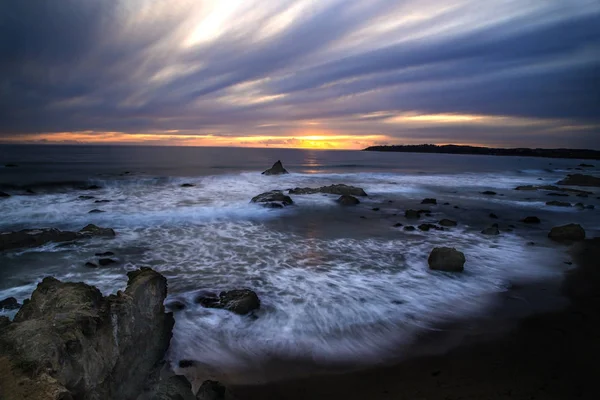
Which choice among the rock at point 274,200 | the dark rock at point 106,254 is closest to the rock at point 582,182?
the rock at point 274,200

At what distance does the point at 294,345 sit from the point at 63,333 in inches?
136

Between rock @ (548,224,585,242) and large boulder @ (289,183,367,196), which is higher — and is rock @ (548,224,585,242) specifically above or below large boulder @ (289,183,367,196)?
below

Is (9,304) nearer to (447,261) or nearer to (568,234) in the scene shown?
(447,261)

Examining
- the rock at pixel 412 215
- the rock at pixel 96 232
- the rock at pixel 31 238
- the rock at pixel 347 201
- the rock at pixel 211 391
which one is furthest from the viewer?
the rock at pixel 347 201

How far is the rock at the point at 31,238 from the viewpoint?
1061 cm

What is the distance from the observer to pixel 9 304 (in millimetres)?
6320

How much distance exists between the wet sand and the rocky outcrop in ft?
4.44

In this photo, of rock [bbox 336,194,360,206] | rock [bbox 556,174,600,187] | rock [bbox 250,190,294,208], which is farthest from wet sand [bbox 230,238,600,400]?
rock [bbox 556,174,600,187]

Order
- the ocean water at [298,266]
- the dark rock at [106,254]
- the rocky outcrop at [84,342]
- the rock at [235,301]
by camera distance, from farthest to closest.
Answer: the dark rock at [106,254]
the rock at [235,301]
the ocean water at [298,266]
the rocky outcrop at [84,342]

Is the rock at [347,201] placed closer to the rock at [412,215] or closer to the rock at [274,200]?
the rock at [274,200]

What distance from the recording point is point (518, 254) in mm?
10562

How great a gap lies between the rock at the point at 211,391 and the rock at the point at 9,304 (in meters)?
4.78

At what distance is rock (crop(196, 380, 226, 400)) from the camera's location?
12.7ft

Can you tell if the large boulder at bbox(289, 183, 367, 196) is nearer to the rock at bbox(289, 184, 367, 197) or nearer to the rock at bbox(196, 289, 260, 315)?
the rock at bbox(289, 184, 367, 197)
